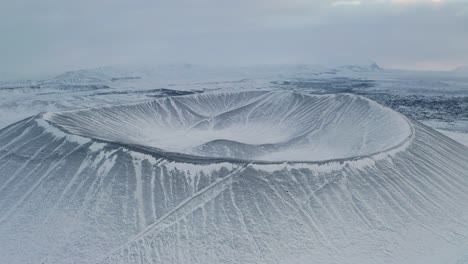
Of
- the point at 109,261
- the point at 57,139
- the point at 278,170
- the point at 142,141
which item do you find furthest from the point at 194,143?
the point at 109,261

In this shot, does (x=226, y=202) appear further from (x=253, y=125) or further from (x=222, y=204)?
(x=253, y=125)

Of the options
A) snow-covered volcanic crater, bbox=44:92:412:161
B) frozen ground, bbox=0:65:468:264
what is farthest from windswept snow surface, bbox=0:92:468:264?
snow-covered volcanic crater, bbox=44:92:412:161

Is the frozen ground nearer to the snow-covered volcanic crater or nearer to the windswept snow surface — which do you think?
the windswept snow surface

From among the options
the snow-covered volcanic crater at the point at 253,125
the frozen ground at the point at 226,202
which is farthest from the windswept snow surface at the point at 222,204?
the snow-covered volcanic crater at the point at 253,125

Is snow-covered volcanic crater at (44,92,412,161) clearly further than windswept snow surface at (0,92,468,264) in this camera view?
Yes

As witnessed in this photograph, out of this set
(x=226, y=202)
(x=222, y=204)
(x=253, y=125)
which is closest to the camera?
(x=222, y=204)

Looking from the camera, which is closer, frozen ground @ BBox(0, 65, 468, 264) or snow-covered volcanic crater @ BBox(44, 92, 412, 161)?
frozen ground @ BBox(0, 65, 468, 264)

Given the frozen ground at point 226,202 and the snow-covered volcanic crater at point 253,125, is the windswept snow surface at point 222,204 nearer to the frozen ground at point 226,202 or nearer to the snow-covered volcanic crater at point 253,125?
the frozen ground at point 226,202

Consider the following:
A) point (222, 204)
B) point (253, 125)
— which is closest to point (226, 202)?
point (222, 204)
